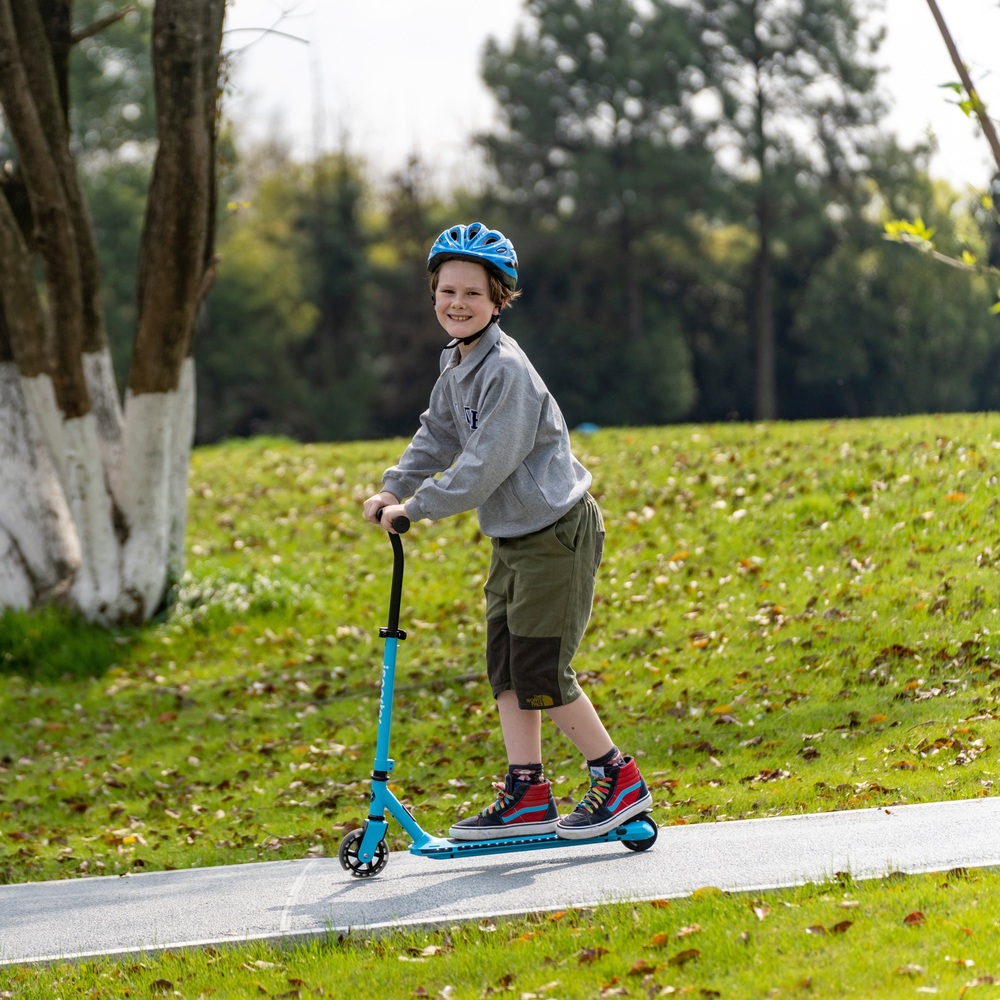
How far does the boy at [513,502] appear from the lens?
13.9 ft

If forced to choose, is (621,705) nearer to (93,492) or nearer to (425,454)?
(425,454)

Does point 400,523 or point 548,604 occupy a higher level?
point 400,523

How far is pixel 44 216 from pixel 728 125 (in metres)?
31.8

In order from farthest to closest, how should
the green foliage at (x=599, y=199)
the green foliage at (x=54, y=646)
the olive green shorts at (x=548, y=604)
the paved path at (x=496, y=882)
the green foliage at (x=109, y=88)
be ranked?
the green foliage at (x=599, y=199) < the green foliage at (x=109, y=88) < the green foliage at (x=54, y=646) < the olive green shorts at (x=548, y=604) < the paved path at (x=496, y=882)

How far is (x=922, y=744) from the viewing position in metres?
6.09

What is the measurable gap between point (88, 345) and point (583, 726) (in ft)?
23.6

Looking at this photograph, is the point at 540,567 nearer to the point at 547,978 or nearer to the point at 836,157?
the point at 547,978

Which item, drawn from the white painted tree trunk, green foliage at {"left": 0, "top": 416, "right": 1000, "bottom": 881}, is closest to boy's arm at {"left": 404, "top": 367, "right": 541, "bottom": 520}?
green foliage at {"left": 0, "top": 416, "right": 1000, "bottom": 881}

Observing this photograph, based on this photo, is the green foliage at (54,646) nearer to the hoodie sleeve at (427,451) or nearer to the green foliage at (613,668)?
the green foliage at (613,668)

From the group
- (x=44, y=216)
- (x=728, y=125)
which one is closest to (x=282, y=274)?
(x=728, y=125)

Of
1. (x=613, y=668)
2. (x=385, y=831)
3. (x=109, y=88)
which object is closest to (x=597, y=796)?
(x=385, y=831)

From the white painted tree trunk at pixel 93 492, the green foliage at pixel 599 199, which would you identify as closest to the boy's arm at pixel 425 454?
the white painted tree trunk at pixel 93 492

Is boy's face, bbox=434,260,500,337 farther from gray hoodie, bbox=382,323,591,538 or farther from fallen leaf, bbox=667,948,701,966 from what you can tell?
fallen leaf, bbox=667,948,701,966

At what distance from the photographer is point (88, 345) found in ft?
34.1
